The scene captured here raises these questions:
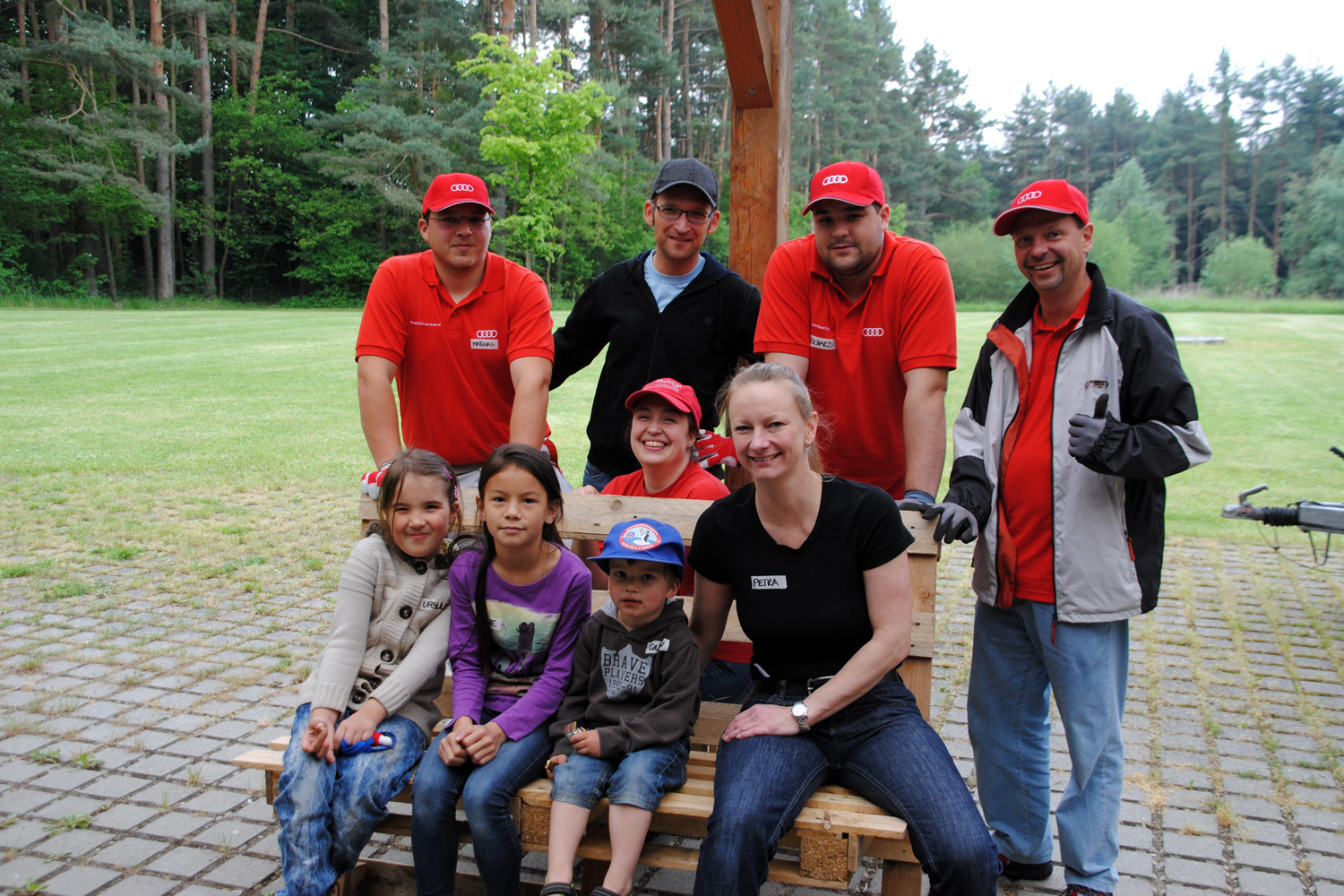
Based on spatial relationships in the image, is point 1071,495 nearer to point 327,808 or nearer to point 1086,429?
point 1086,429

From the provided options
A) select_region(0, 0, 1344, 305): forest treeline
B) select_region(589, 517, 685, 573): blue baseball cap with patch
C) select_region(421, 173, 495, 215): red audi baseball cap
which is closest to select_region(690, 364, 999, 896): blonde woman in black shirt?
select_region(589, 517, 685, 573): blue baseball cap with patch

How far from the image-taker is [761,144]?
4.95 m

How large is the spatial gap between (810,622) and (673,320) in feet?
5.60

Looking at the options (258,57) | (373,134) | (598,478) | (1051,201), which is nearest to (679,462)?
(598,478)

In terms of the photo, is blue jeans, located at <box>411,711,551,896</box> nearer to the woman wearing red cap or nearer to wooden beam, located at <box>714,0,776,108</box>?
the woman wearing red cap

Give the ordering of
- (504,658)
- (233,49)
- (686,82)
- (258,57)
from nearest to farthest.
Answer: (504,658) → (233,49) → (258,57) → (686,82)

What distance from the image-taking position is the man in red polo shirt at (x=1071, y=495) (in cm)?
292

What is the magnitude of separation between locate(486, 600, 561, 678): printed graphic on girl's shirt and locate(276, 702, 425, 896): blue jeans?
442 millimetres

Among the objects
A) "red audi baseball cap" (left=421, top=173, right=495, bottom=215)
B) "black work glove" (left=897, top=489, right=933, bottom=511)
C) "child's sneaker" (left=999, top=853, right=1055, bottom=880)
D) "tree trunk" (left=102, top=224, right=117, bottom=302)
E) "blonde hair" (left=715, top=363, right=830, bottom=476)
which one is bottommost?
"child's sneaker" (left=999, top=853, right=1055, bottom=880)

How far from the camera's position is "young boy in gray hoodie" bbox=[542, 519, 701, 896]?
8.75 ft

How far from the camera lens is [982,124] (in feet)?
244

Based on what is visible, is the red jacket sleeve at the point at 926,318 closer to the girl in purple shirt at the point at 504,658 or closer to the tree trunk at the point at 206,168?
the girl in purple shirt at the point at 504,658

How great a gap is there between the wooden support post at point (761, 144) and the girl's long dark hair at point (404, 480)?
221 centimetres

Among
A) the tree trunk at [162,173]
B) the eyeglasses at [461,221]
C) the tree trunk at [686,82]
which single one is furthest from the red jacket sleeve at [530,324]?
the tree trunk at [686,82]
